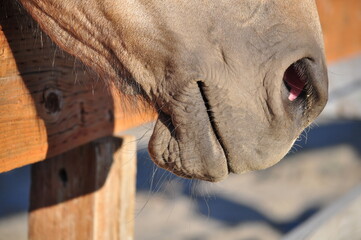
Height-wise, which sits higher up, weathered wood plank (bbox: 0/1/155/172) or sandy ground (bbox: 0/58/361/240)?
weathered wood plank (bbox: 0/1/155/172)

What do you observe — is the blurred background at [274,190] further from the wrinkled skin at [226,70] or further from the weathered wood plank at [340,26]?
the wrinkled skin at [226,70]

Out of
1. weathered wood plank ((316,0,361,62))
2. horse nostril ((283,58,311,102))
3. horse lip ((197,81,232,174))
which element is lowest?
horse lip ((197,81,232,174))

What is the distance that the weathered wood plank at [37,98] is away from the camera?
1336 millimetres

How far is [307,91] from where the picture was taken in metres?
1.18

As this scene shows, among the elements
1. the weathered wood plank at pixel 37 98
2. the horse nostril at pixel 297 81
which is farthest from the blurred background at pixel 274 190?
the horse nostril at pixel 297 81

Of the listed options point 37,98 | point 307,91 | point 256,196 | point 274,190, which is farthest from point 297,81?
point 274,190

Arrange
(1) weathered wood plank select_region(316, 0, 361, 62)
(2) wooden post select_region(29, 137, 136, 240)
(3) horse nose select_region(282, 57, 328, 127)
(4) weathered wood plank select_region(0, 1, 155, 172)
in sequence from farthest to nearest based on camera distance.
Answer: (1) weathered wood plank select_region(316, 0, 361, 62), (2) wooden post select_region(29, 137, 136, 240), (4) weathered wood plank select_region(0, 1, 155, 172), (3) horse nose select_region(282, 57, 328, 127)

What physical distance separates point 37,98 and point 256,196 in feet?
12.8

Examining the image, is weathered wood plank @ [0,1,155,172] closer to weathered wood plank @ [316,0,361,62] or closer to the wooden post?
the wooden post

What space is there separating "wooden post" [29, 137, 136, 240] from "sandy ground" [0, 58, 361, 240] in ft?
5.69

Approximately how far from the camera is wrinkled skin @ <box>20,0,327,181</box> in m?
1.18

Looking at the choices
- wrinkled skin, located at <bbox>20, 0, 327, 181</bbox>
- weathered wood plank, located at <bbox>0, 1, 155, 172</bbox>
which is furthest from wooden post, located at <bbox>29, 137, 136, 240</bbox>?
wrinkled skin, located at <bbox>20, 0, 327, 181</bbox>

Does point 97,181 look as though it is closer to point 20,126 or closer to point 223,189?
point 20,126

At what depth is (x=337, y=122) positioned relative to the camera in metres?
7.04
